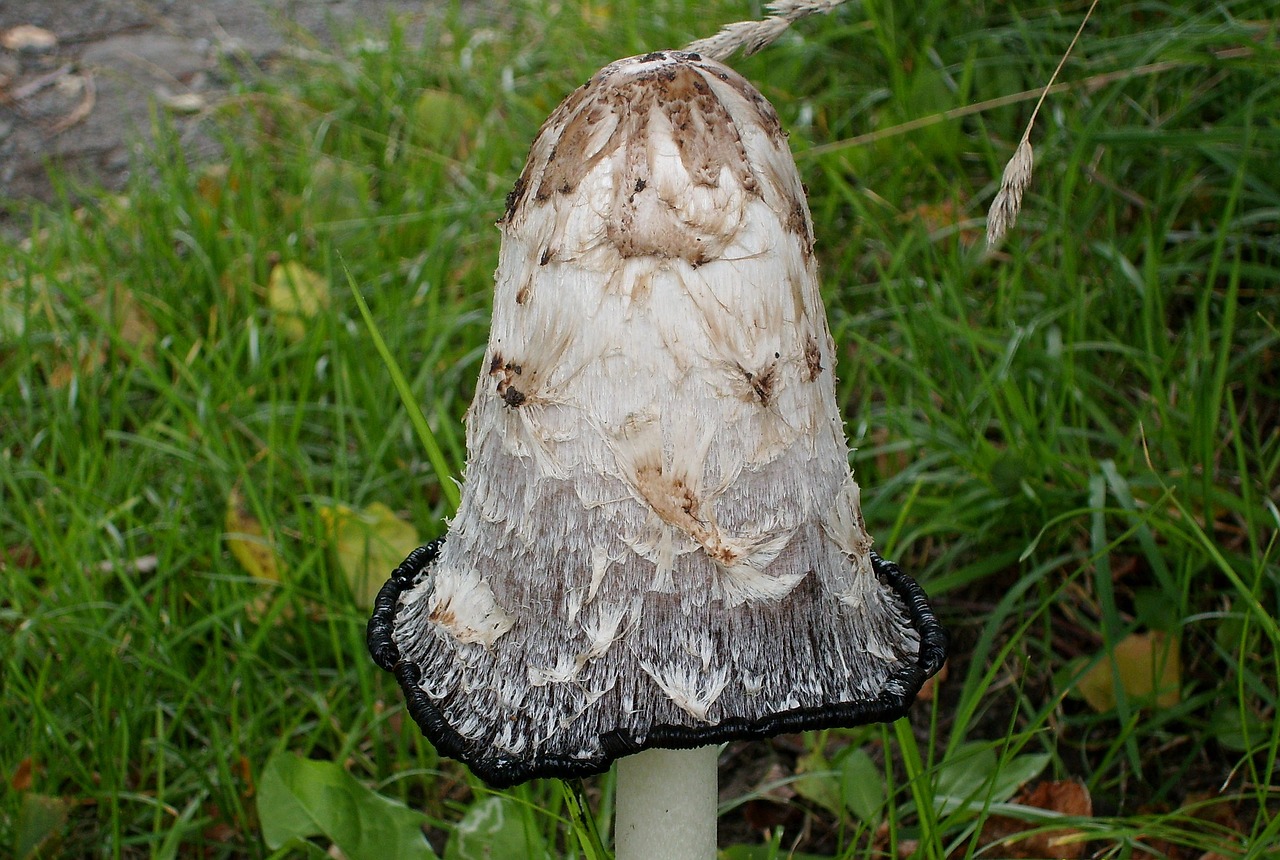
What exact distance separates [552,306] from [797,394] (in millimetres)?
210

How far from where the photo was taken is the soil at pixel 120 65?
11.8ft

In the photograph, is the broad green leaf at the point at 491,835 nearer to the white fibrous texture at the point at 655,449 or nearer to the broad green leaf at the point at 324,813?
the broad green leaf at the point at 324,813

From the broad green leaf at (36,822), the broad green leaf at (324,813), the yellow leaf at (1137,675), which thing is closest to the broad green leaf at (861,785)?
the yellow leaf at (1137,675)

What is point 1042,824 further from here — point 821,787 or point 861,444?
point 861,444

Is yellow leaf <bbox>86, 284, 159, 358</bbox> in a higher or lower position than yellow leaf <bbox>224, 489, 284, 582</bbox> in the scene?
higher

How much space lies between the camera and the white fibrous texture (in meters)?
0.95

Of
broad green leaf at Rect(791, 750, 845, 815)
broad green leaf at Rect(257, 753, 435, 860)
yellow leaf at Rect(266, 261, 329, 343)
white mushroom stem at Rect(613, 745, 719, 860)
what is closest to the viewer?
white mushroom stem at Rect(613, 745, 719, 860)

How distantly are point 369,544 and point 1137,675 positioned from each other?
1180 millimetres

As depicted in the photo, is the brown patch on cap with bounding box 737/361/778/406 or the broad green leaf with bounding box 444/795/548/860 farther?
the broad green leaf with bounding box 444/795/548/860

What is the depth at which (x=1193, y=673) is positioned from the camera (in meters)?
1.79

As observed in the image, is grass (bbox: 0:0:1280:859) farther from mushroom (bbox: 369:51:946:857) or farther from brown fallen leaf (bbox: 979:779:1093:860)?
mushroom (bbox: 369:51:946:857)

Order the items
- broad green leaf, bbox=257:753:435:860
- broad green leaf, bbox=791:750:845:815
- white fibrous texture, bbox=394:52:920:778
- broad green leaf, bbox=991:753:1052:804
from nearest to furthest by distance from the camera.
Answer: white fibrous texture, bbox=394:52:920:778, broad green leaf, bbox=257:753:435:860, broad green leaf, bbox=991:753:1052:804, broad green leaf, bbox=791:750:845:815

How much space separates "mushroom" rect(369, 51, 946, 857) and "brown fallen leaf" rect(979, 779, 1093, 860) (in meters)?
0.66

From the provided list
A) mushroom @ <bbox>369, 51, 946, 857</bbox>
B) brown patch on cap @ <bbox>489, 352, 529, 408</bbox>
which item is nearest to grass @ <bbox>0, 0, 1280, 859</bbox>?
mushroom @ <bbox>369, 51, 946, 857</bbox>
